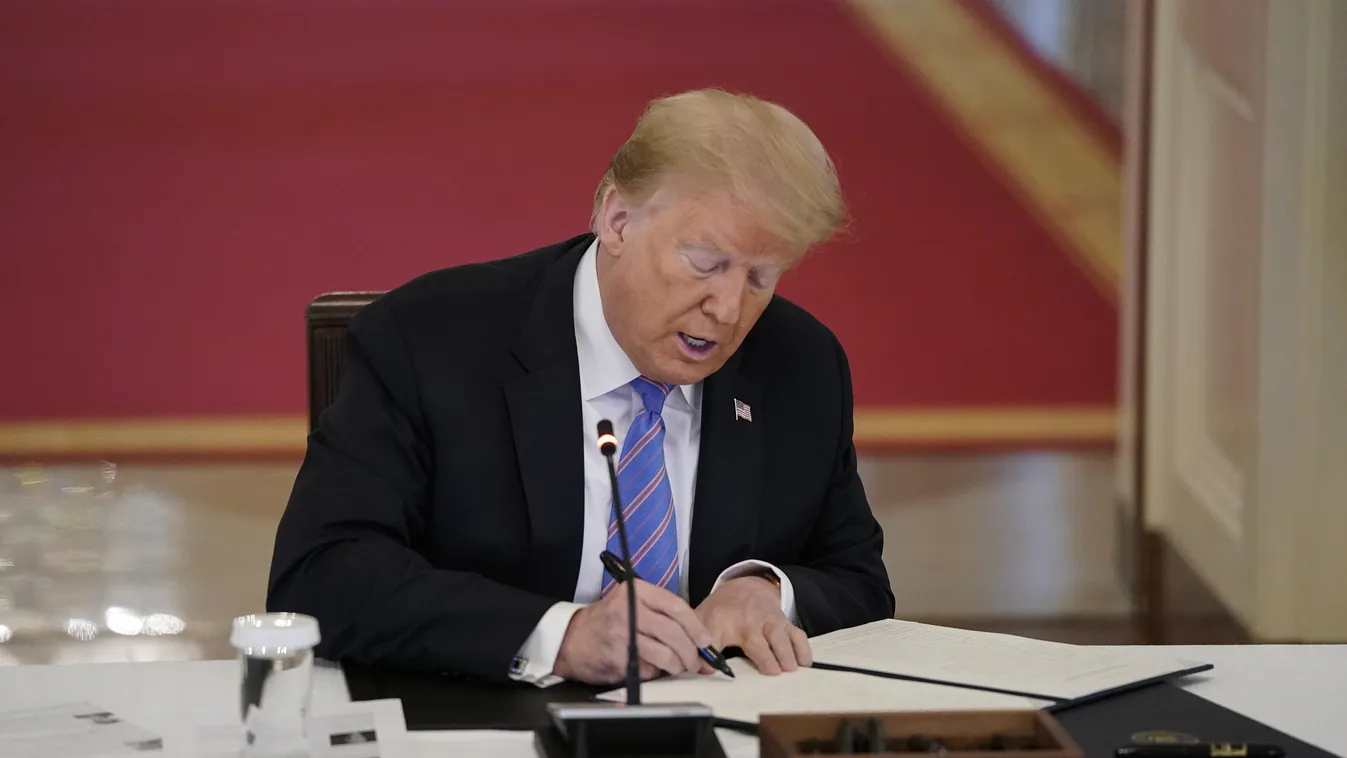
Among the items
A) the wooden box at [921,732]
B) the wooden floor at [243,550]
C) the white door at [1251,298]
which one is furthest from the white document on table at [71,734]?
the white door at [1251,298]

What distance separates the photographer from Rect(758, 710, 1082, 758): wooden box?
1.11 meters

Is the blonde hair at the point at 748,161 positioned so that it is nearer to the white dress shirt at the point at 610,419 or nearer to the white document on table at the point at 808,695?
the white dress shirt at the point at 610,419

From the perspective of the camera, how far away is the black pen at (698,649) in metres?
1.41

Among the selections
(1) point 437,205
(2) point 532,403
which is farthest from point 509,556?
(1) point 437,205

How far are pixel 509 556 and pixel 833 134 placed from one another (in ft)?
8.53

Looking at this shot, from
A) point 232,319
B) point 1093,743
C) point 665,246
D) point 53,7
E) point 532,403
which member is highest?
point 53,7

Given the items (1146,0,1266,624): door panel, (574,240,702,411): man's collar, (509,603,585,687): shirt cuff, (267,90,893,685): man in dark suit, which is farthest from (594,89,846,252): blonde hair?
(1146,0,1266,624): door panel

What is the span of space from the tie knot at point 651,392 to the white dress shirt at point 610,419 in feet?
0.04

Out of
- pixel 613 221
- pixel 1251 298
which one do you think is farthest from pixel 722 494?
pixel 1251 298

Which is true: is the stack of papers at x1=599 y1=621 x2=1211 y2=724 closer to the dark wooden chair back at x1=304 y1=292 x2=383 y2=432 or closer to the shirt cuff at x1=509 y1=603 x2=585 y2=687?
the shirt cuff at x1=509 y1=603 x2=585 y2=687

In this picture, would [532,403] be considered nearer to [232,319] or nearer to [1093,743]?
[1093,743]

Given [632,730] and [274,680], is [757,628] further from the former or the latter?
[274,680]

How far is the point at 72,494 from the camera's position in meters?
4.08

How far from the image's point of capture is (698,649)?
1456 millimetres
